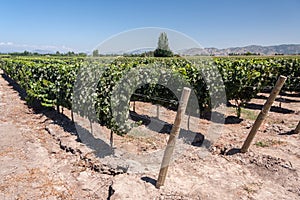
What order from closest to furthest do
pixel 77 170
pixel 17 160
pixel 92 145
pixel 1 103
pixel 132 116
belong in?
pixel 77 170
pixel 17 160
pixel 92 145
pixel 132 116
pixel 1 103

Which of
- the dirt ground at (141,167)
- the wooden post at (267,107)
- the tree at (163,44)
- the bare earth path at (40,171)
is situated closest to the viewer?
the dirt ground at (141,167)

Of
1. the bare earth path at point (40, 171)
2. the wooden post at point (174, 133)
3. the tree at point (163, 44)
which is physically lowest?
the bare earth path at point (40, 171)

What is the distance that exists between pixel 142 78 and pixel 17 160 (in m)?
4.41

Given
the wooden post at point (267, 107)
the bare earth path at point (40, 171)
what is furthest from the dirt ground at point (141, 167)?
the wooden post at point (267, 107)

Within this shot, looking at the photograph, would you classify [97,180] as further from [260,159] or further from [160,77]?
[160,77]

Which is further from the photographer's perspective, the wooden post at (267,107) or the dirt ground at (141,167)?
the wooden post at (267,107)

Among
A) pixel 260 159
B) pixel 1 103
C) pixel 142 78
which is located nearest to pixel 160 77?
pixel 142 78

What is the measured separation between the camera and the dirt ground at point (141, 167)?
4191 millimetres

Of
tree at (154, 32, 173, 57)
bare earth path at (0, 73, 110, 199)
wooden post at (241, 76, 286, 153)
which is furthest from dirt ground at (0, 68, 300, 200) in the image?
tree at (154, 32, 173, 57)

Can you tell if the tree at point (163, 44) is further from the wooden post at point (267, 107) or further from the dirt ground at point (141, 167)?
the wooden post at point (267, 107)

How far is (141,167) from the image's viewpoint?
5.04 metres

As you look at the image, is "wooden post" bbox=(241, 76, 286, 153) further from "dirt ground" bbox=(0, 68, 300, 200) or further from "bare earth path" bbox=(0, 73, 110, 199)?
"bare earth path" bbox=(0, 73, 110, 199)

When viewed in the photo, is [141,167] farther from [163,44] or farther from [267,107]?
[163,44]

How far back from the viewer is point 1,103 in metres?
11.9
